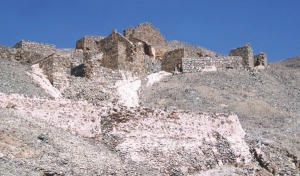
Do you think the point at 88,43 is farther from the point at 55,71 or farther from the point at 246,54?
the point at 55,71

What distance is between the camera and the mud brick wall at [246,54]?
3188cm

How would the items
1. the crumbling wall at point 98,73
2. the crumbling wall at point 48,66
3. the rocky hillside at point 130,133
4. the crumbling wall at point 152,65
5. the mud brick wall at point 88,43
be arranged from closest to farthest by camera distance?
the rocky hillside at point 130,133 → the crumbling wall at point 48,66 → the crumbling wall at point 98,73 → the crumbling wall at point 152,65 → the mud brick wall at point 88,43

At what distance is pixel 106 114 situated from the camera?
1617cm

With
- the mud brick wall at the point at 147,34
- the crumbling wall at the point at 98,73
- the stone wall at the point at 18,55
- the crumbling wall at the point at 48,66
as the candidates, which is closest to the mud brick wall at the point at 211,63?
the mud brick wall at the point at 147,34

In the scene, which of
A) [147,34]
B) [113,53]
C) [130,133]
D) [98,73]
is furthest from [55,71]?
[147,34]

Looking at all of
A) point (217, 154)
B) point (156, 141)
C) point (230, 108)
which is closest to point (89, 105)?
point (156, 141)

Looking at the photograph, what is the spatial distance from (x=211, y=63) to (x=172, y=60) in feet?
7.58

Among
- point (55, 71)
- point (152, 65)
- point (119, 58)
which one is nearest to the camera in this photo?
point (55, 71)

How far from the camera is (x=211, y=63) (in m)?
29.8

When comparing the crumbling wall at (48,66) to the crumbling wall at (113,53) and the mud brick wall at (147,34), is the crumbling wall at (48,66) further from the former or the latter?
the mud brick wall at (147,34)

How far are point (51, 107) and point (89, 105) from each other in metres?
1.30

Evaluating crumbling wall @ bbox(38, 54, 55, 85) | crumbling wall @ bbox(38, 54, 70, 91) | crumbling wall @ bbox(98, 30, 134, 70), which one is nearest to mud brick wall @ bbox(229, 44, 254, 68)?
crumbling wall @ bbox(98, 30, 134, 70)

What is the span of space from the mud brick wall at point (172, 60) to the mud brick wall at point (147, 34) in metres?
4.09

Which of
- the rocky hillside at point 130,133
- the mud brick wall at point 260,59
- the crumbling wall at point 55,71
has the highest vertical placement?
the mud brick wall at point 260,59
